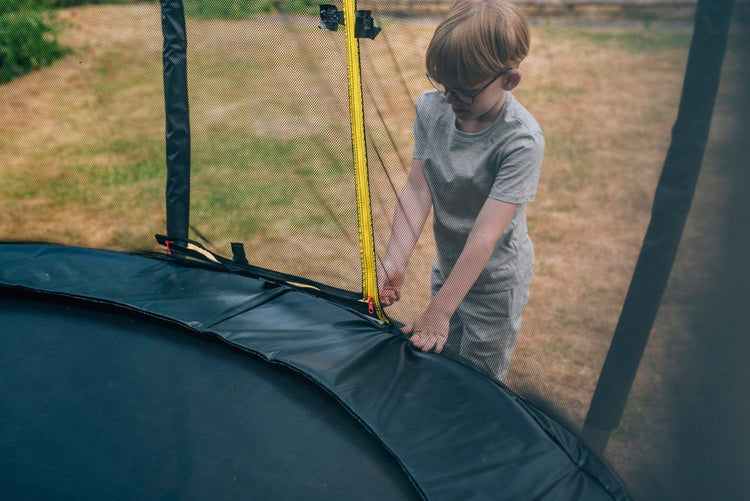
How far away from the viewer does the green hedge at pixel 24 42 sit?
293 centimetres

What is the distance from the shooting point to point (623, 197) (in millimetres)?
1151

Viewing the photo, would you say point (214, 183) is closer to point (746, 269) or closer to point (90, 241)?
point (746, 269)

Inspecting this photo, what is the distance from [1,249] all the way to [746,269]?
5.59 feet

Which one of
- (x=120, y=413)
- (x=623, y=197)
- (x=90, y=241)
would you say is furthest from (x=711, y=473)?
(x=90, y=241)

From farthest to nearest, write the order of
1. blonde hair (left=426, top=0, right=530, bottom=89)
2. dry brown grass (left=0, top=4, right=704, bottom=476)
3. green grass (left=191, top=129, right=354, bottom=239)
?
green grass (left=191, top=129, right=354, bottom=239)
dry brown grass (left=0, top=4, right=704, bottom=476)
blonde hair (left=426, top=0, right=530, bottom=89)

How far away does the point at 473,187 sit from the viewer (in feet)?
3.35

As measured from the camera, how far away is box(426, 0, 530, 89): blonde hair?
892 millimetres

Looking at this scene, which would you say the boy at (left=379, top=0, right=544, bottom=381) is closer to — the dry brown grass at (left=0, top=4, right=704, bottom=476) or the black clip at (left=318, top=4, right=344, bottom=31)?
the dry brown grass at (left=0, top=4, right=704, bottom=476)

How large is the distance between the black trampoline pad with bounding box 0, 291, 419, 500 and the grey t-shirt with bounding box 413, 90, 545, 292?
0.38 metres

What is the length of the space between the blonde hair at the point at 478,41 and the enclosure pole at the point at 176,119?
0.70 meters

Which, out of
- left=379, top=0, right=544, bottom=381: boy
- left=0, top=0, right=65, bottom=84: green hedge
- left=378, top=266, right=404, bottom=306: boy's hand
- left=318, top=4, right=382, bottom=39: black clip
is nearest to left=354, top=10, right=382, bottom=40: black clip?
left=318, top=4, right=382, bottom=39: black clip

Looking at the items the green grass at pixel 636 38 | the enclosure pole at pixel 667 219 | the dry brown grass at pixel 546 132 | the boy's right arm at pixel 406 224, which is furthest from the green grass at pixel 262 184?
the enclosure pole at pixel 667 219

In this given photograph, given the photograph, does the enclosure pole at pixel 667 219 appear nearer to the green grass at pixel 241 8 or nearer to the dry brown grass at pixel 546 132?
the dry brown grass at pixel 546 132

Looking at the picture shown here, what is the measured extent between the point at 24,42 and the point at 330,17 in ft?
9.43
